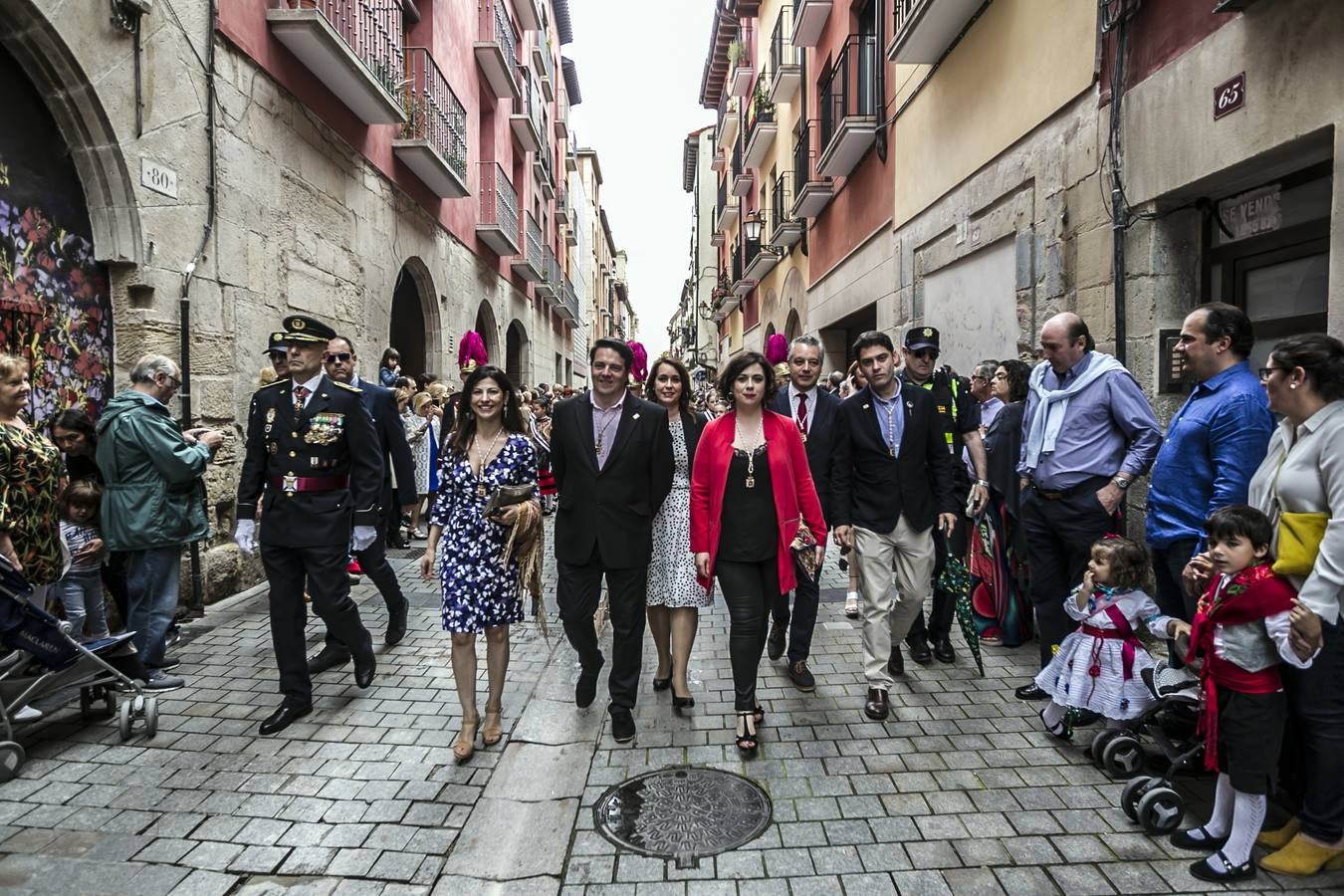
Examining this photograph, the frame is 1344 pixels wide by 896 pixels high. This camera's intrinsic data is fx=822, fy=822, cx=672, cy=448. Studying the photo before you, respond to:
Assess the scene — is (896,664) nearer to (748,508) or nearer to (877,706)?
(877,706)

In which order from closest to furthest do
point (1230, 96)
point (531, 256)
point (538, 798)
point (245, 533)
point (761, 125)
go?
1. point (538, 798)
2. point (245, 533)
3. point (1230, 96)
4. point (761, 125)
5. point (531, 256)

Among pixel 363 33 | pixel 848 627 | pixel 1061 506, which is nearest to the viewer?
pixel 1061 506

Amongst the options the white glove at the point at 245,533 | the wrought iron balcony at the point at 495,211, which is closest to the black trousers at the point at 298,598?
the white glove at the point at 245,533

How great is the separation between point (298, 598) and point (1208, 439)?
14.0 ft

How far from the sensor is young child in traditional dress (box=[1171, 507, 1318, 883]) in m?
2.70

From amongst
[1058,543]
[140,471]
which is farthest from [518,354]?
[1058,543]

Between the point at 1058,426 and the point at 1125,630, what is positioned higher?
the point at 1058,426

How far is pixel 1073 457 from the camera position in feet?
13.3

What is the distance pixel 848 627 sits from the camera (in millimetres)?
5867

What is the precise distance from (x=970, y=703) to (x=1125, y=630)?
3.30ft

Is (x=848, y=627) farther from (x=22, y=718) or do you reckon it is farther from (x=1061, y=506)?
(x=22, y=718)

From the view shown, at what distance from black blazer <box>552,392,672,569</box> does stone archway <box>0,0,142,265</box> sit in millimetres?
3938

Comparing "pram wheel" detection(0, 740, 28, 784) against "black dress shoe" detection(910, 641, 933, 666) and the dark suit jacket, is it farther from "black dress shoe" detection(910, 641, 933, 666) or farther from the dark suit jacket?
"black dress shoe" detection(910, 641, 933, 666)

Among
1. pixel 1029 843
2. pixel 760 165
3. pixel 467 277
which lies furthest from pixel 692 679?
pixel 760 165
